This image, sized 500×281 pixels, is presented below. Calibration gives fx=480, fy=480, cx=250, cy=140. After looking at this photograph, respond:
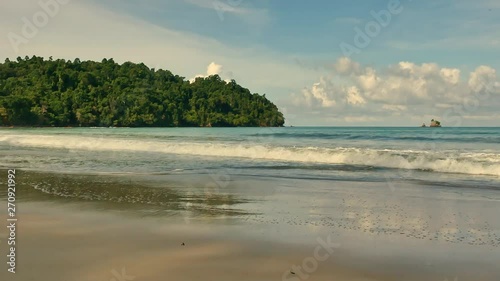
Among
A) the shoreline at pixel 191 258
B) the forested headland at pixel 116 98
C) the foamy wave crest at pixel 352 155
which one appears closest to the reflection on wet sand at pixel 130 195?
the shoreline at pixel 191 258

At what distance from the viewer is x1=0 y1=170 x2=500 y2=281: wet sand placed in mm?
5262

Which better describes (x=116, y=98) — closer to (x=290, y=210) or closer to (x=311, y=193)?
(x=311, y=193)

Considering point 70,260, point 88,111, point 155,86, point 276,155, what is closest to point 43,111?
point 88,111

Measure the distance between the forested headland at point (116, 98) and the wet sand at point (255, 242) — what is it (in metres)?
92.9

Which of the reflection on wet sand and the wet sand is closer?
the wet sand

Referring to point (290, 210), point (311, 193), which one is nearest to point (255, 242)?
point (290, 210)

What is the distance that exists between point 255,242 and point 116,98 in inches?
4216

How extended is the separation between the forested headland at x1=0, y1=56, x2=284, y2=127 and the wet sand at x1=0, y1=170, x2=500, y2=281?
92.9m

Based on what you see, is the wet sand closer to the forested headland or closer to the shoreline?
the shoreline

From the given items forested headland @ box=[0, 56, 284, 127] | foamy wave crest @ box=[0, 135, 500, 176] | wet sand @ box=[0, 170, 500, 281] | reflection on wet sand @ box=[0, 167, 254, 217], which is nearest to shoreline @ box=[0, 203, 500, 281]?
wet sand @ box=[0, 170, 500, 281]

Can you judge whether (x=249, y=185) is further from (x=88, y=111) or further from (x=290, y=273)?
(x=88, y=111)

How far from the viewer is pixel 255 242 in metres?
6.56

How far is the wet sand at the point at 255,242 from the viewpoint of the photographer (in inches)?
207

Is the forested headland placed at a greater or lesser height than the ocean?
greater
